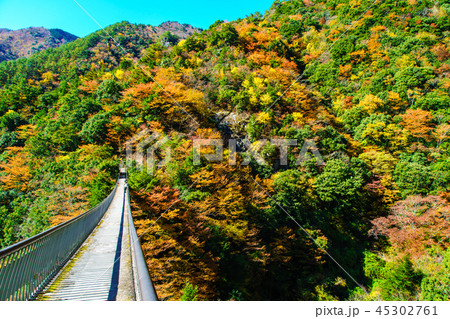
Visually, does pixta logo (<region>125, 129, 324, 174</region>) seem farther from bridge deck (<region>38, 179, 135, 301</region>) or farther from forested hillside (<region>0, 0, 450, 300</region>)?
bridge deck (<region>38, 179, 135, 301</region>)

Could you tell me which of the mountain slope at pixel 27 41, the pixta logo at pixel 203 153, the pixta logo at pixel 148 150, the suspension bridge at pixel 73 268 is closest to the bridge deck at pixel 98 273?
the suspension bridge at pixel 73 268

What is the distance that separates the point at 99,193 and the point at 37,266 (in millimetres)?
10599

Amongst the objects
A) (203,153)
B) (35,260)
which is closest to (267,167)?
(203,153)

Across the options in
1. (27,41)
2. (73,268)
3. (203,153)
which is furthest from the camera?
(27,41)

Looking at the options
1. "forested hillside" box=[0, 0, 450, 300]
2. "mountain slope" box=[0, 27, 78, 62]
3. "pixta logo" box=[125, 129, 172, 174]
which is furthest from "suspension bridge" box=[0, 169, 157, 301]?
"mountain slope" box=[0, 27, 78, 62]

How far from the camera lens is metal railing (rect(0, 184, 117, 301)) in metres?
2.35

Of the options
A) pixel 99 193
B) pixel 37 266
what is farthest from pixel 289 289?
pixel 37 266

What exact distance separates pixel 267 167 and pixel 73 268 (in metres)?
15.7

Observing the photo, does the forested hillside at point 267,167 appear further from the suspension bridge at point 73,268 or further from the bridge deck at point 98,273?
the suspension bridge at point 73,268

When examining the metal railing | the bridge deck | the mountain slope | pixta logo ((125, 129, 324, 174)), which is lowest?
the bridge deck

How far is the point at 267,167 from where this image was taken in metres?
18.0

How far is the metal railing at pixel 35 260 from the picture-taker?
235cm

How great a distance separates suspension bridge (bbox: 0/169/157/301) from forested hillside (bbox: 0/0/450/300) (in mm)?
4937

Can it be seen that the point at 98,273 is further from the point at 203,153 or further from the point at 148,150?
the point at 148,150
